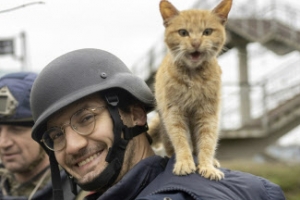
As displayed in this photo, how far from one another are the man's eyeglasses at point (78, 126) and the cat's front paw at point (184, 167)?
0.53m

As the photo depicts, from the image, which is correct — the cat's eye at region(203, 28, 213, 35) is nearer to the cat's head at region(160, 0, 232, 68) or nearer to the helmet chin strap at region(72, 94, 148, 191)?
the cat's head at region(160, 0, 232, 68)

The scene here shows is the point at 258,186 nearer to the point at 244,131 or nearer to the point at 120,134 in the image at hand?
the point at 120,134

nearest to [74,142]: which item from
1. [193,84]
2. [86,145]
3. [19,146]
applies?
[86,145]

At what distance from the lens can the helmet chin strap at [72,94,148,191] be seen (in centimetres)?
374

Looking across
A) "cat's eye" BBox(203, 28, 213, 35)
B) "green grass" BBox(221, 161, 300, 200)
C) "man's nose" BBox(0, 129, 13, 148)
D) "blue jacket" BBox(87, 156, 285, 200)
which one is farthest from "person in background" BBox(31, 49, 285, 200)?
"green grass" BBox(221, 161, 300, 200)

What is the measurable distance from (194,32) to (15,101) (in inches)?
79.5

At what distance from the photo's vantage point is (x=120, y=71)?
418 cm

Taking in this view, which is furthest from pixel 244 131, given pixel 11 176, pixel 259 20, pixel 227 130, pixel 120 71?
pixel 120 71

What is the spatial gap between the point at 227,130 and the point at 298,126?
2254 millimetres

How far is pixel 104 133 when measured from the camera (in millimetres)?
3791

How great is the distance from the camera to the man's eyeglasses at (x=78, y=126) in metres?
3.78

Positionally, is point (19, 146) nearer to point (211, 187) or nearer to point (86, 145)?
point (86, 145)

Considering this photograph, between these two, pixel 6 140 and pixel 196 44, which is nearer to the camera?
pixel 196 44

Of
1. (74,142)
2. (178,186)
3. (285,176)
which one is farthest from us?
(285,176)
